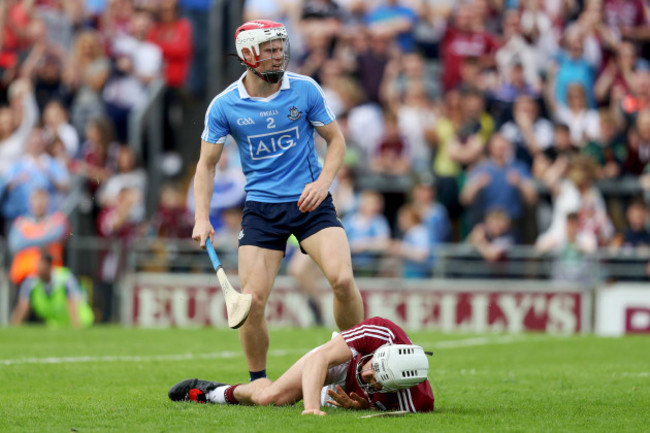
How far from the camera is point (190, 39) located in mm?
19500

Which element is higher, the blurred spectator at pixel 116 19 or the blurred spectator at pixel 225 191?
the blurred spectator at pixel 116 19

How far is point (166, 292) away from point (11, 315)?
224 cm

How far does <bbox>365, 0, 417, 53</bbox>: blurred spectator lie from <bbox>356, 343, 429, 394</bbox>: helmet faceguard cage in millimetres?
12477

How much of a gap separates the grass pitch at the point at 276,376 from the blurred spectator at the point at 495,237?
71.4 inches

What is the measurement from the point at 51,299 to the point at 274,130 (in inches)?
375

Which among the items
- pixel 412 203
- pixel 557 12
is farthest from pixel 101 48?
pixel 557 12

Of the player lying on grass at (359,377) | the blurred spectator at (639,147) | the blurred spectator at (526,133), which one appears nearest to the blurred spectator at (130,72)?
the blurred spectator at (526,133)

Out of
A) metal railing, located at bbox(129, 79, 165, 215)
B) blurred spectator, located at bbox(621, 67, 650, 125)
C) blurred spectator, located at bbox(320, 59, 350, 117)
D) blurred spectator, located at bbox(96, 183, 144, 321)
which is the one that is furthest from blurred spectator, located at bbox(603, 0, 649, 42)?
blurred spectator, located at bbox(96, 183, 144, 321)

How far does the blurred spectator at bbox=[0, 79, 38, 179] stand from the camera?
18.6 meters

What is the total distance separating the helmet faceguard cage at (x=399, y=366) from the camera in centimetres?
670

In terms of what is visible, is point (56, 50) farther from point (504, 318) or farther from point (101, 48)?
point (504, 318)

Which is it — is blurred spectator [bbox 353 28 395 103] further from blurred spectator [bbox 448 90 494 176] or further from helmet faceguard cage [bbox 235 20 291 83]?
helmet faceguard cage [bbox 235 20 291 83]

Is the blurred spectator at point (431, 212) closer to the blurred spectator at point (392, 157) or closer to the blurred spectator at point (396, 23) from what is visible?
the blurred spectator at point (392, 157)

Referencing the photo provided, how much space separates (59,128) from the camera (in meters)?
18.5
